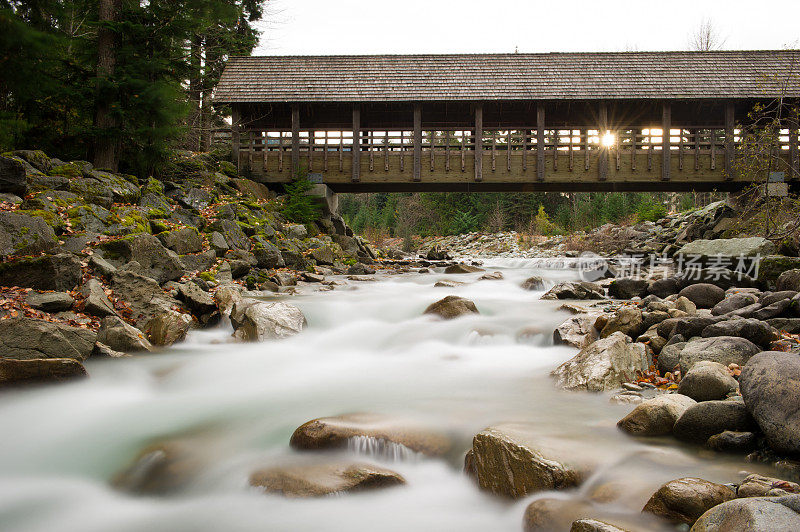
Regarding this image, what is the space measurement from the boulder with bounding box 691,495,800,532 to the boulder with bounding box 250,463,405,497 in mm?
1806

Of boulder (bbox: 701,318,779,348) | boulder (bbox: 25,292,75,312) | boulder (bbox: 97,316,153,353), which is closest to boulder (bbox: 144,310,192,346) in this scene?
boulder (bbox: 97,316,153,353)

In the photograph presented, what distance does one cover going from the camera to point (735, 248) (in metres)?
8.83

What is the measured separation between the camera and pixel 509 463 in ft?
9.70

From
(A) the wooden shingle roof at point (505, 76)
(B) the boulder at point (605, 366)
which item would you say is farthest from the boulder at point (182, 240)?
(A) the wooden shingle roof at point (505, 76)

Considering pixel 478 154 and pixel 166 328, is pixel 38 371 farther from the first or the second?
pixel 478 154

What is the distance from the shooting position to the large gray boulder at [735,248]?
8.52 metres

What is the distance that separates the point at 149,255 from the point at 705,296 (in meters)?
8.89

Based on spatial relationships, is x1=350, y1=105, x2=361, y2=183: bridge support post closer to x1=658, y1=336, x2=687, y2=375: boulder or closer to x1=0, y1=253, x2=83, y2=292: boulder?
x1=0, y1=253, x2=83, y2=292: boulder

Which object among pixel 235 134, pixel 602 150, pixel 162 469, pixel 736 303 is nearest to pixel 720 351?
pixel 736 303

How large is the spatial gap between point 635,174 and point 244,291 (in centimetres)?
1563

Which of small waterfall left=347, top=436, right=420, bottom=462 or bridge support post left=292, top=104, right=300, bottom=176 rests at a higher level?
bridge support post left=292, top=104, right=300, bottom=176

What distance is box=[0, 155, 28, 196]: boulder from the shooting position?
23.8 feet

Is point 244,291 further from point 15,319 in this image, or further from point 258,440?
point 258,440

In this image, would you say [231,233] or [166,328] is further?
[231,233]
